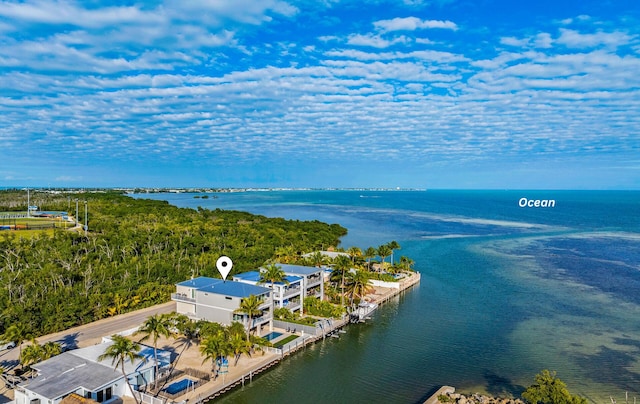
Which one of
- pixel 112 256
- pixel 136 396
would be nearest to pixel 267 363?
pixel 136 396

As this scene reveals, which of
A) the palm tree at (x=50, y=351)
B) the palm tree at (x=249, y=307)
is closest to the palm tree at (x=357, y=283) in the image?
the palm tree at (x=249, y=307)

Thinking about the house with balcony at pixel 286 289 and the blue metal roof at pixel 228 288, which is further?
the house with balcony at pixel 286 289

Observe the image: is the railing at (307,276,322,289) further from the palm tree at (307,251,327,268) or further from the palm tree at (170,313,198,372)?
the palm tree at (170,313,198,372)

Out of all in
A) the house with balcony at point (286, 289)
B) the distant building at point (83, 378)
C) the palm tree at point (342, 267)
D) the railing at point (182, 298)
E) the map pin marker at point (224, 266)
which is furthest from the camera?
the palm tree at point (342, 267)

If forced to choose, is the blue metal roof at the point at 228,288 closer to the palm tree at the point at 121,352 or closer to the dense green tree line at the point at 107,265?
the dense green tree line at the point at 107,265

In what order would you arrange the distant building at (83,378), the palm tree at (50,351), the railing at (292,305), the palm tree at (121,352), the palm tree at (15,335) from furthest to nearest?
the railing at (292,305), the palm tree at (15,335), the palm tree at (50,351), the palm tree at (121,352), the distant building at (83,378)

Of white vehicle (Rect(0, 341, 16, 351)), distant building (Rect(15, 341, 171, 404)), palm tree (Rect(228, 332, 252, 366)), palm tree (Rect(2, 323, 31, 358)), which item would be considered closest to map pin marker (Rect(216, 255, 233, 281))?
palm tree (Rect(228, 332, 252, 366))

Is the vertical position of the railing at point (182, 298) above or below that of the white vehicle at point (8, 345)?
above

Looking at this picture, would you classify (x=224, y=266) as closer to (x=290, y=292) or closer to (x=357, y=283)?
(x=290, y=292)

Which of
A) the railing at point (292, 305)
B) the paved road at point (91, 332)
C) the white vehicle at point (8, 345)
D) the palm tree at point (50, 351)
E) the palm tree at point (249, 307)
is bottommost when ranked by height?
the paved road at point (91, 332)
